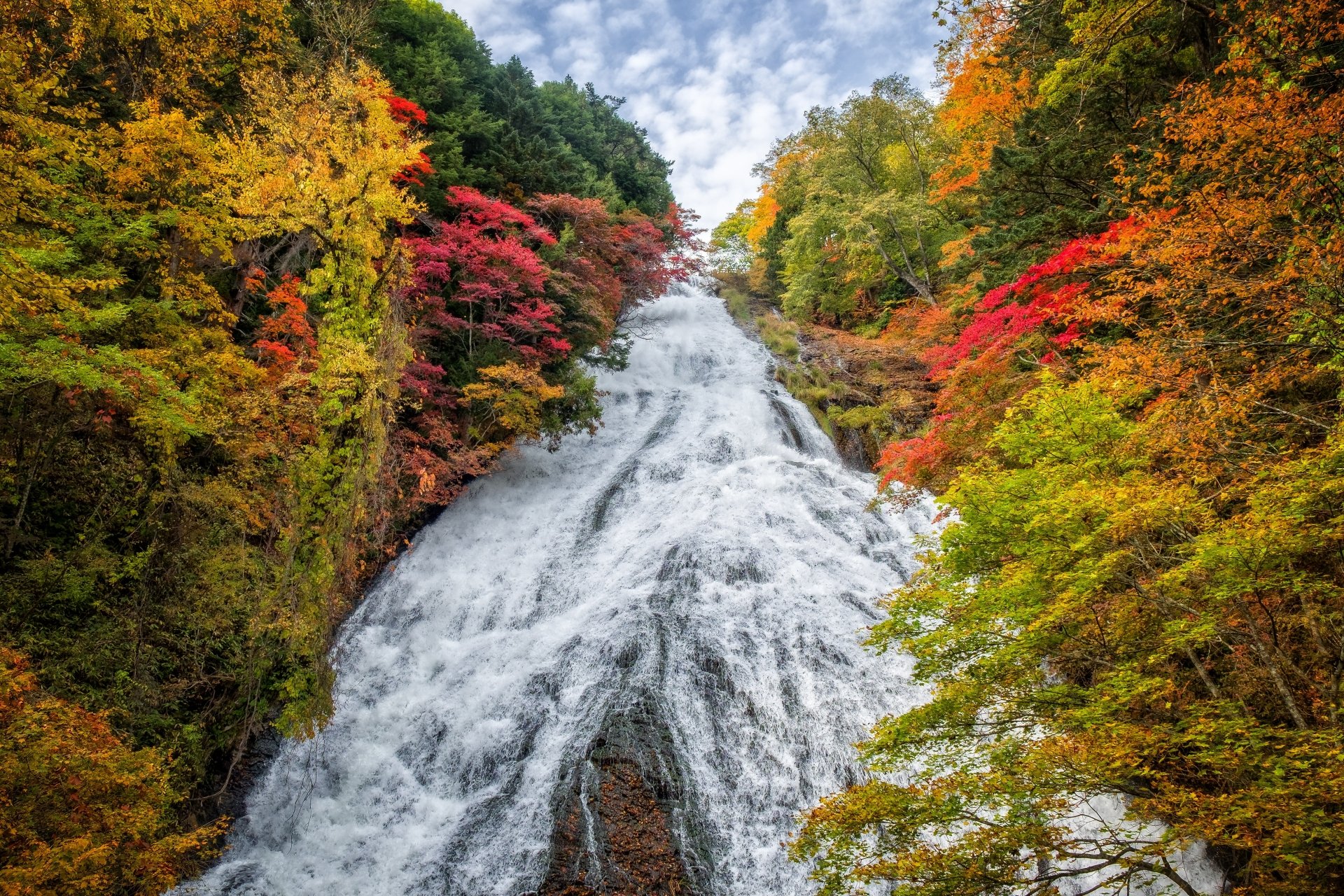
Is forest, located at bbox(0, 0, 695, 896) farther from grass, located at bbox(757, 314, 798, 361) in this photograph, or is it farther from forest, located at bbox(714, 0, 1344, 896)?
grass, located at bbox(757, 314, 798, 361)

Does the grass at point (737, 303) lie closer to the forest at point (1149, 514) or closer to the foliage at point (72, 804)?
the forest at point (1149, 514)

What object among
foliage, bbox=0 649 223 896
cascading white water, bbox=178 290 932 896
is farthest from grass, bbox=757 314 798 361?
foliage, bbox=0 649 223 896

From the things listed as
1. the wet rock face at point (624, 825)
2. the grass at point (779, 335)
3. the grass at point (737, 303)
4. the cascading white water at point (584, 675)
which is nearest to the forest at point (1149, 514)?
the cascading white water at point (584, 675)

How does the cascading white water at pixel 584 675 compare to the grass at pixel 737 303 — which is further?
the grass at pixel 737 303

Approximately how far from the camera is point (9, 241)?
6961mm

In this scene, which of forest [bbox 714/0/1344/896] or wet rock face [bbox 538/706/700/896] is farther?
wet rock face [bbox 538/706/700/896]

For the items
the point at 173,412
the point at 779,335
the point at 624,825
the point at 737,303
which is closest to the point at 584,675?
the point at 624,825

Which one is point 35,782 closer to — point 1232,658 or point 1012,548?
point 1012,548

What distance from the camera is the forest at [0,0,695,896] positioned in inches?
234

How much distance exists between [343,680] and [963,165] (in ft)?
70.0

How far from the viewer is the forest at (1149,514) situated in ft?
13.3

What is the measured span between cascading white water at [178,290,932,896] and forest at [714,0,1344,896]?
1.59 m

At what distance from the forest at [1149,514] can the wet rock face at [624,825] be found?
8.04 ft

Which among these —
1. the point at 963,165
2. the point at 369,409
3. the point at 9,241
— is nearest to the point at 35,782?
the point at 369,409
